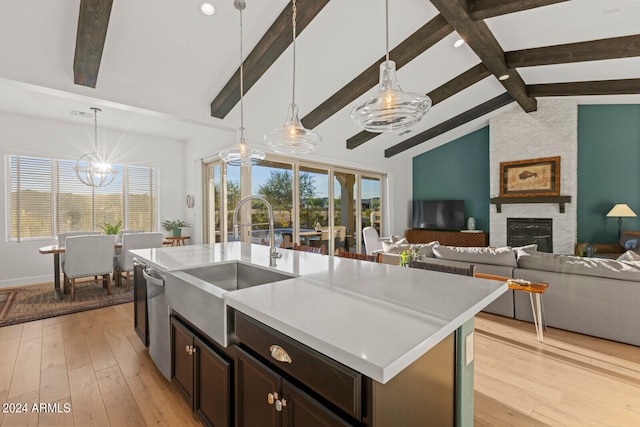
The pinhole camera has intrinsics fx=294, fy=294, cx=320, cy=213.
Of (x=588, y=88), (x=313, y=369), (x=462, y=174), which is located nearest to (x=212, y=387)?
(x=313, y=369)

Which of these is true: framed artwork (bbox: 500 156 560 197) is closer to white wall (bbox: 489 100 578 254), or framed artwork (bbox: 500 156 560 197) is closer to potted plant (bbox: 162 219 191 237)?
white wall (bbox: 489 100 578 254)

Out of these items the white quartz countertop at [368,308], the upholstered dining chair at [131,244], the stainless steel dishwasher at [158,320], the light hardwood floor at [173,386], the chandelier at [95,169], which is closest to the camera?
the white quartz countertop at [368,308]

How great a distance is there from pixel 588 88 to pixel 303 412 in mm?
6839

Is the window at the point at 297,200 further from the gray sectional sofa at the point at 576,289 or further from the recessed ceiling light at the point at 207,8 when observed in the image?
the gray sectional sofa at the point at 576,289

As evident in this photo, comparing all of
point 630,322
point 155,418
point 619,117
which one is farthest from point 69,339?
point 619,117

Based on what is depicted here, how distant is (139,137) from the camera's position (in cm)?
612

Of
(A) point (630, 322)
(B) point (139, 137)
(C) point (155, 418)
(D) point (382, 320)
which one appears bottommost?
(C) point (155, 418)

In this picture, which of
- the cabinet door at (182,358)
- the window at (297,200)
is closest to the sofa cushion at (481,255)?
the window at (297,200)

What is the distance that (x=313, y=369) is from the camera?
0.91 metres

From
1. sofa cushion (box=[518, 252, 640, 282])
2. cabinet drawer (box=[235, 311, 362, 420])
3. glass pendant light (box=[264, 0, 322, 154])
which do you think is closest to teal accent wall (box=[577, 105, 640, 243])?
sofa cushion (box=[518, 252, 640, 282])

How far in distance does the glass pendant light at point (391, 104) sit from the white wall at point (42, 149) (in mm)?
5783

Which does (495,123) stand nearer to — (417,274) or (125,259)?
(417,274)

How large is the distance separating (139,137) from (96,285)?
3041 mm

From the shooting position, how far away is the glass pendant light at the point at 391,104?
1713 mm
